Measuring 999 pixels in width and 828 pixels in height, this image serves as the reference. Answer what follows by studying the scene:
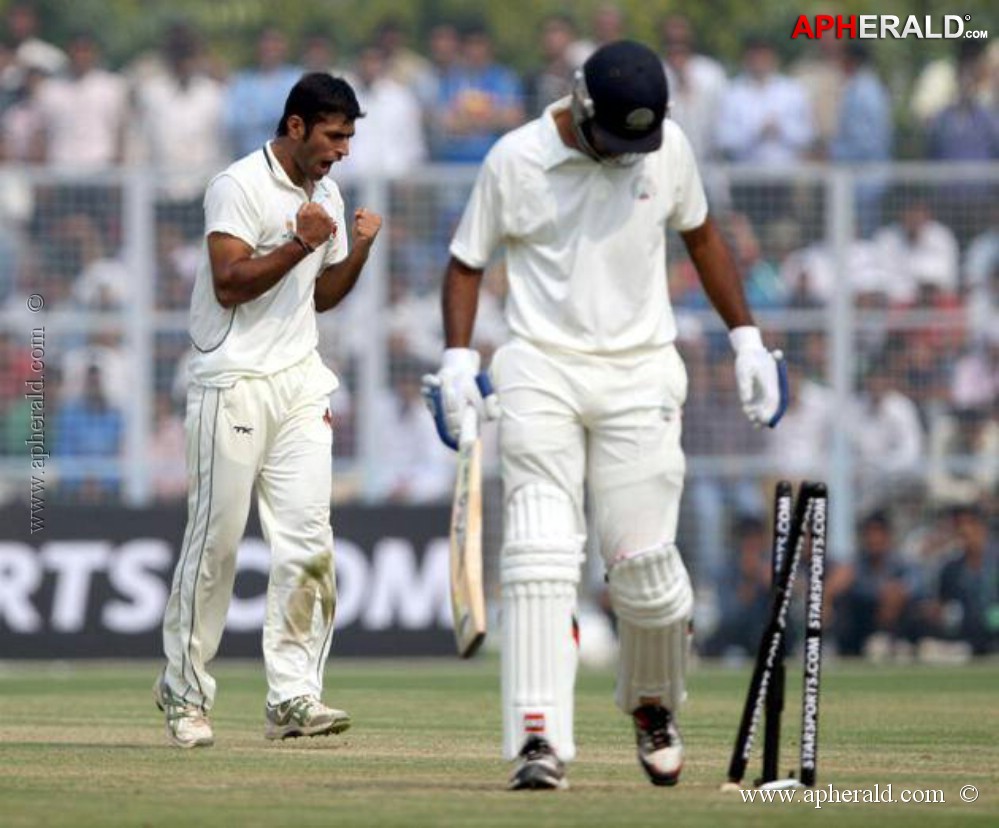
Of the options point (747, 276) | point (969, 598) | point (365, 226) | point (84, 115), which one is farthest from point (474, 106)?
point (365, 226)

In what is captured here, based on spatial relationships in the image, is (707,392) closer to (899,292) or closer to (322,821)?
(899,292)

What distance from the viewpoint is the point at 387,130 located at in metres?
20.8

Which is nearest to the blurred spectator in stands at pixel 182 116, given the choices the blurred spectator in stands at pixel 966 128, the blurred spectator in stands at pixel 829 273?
the blurred spectator in stands at pixel 829 273

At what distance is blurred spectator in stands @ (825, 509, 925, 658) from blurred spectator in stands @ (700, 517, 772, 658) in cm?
49

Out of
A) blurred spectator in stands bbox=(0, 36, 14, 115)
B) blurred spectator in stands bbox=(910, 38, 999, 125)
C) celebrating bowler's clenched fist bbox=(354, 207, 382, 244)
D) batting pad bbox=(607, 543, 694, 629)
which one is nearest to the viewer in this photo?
batting pad bbox=(607, 543, 694, 629)

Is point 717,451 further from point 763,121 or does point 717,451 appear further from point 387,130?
point 387,130

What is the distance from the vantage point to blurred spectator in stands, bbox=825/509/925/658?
18891 mm

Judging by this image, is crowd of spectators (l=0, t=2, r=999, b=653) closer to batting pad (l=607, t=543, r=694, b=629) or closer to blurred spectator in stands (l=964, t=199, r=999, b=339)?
blurred spectator in stands (l=964, t=199, r=999, b=339)

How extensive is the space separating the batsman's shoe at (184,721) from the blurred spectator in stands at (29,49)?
11332 millimetres

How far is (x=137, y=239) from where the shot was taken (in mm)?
19344

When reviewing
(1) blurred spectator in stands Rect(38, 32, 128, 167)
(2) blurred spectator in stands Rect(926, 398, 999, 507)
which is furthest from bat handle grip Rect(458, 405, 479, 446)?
(1) blurred spectator in stands Rect(38, 32, 128, 167)

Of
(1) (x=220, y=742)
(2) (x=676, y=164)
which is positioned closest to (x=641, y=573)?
(2) (x=676, y=164)

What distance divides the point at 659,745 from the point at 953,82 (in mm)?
14000

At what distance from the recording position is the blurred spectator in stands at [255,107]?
20.5 metres
